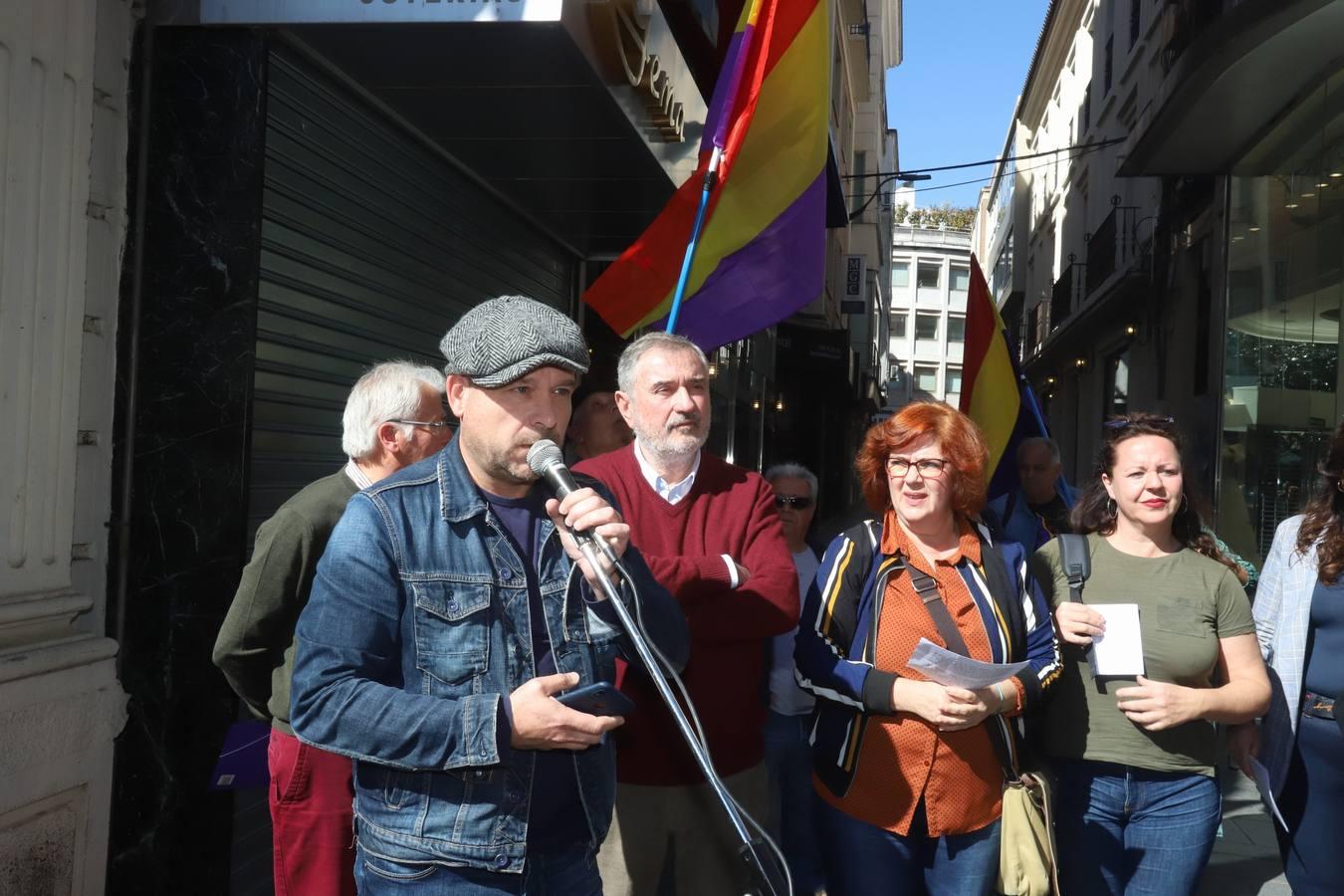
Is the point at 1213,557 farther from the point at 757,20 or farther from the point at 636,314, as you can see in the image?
the point at 757,20

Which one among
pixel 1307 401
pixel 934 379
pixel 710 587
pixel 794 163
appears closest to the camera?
pixel 710 587

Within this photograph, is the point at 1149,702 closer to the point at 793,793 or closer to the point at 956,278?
the point at 793,793

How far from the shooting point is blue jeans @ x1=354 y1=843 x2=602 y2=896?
7.03 feet

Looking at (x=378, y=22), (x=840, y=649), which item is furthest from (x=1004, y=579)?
(x=378, y=22)

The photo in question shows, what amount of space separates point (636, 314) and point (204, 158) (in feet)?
6.24

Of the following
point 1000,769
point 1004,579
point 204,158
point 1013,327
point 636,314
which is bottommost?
point 1000,769

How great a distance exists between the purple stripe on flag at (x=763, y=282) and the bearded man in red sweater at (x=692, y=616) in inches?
62.0

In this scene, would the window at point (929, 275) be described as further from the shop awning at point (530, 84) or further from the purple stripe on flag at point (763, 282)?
the purple stripe on flag at point (763, 282)

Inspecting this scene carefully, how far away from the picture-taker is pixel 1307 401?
9.98 m

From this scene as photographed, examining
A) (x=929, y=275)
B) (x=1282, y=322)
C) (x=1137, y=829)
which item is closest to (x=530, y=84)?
(x=1137, y=829)

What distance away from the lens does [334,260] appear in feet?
17.4

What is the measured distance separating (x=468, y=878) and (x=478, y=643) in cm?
42

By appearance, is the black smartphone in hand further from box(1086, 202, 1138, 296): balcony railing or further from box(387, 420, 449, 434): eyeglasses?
box(1086, 202, 1138, 296): balcony railing

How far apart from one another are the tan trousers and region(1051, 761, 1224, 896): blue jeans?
1039mm
